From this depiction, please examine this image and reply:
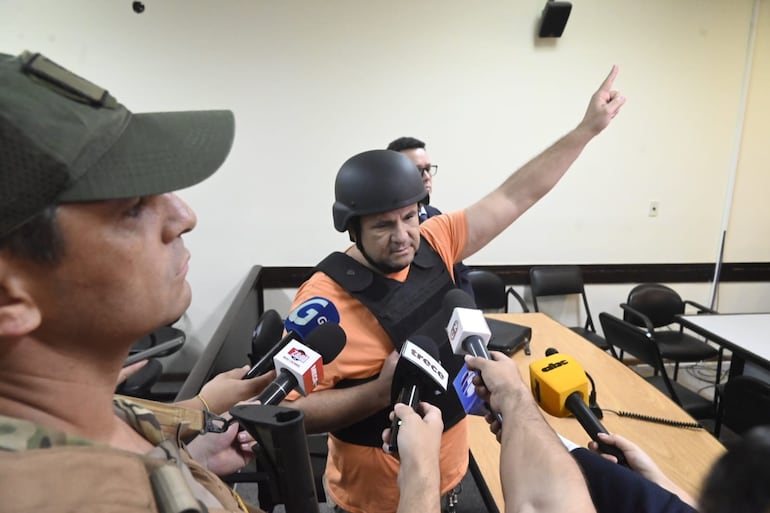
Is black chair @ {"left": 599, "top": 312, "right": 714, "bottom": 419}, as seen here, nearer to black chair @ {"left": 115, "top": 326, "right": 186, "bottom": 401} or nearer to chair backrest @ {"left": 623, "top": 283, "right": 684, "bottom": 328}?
chair backrest @ {"left": 623, "top": 283, "right": 684, "bottom": 328}

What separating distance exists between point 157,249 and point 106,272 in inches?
2.3

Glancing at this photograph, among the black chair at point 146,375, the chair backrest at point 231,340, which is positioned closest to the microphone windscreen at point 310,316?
the chair backrest at point 231,340

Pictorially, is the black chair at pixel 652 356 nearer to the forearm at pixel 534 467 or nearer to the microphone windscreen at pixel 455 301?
the microphone windscreen at pixel 455 301

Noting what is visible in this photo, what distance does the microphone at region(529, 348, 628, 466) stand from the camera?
916 millimetres

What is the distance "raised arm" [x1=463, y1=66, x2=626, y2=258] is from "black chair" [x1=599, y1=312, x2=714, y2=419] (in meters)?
1.49

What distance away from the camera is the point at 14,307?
38cm

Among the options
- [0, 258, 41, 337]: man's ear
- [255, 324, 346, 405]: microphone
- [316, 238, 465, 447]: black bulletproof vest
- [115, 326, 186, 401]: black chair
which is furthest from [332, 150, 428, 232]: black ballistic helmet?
[115, 326, 186, 401]: black chair

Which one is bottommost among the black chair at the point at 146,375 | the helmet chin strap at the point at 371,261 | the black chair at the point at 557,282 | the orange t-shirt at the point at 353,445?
the black chair at the point at 146,375

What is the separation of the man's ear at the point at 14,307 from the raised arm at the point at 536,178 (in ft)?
3.75

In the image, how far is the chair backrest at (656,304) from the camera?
10.8ft

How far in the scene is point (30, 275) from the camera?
1.28 feet

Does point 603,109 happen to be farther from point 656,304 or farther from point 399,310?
point 656,304

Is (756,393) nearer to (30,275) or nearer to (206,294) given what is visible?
(30,275)

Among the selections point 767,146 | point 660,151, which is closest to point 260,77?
point 660,151
